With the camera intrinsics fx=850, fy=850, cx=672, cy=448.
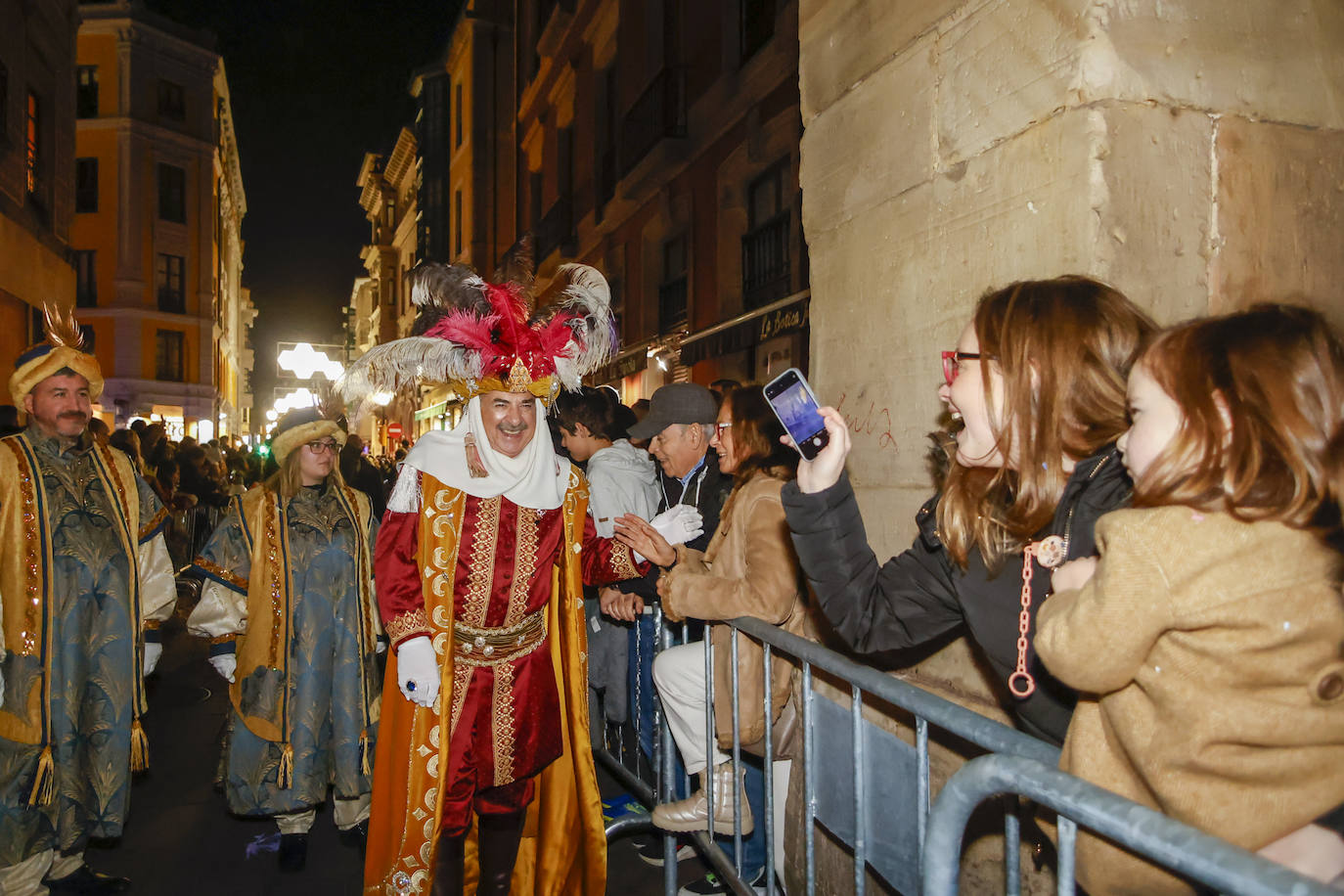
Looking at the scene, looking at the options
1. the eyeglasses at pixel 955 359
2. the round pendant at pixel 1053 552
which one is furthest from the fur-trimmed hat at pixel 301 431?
the round pendant at pixel 1053 552

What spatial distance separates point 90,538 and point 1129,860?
4099mm

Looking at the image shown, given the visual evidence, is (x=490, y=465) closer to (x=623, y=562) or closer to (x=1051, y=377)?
(x=623, y=562)

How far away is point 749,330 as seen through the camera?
9.55 m

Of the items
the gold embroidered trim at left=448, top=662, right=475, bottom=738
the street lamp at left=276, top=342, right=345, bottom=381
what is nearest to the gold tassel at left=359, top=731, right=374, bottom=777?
the gold embroidered trim at left=448, top=662, right=475, bottom=738

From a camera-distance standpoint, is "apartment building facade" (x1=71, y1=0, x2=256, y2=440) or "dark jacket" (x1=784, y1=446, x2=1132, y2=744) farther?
"apartment building facade" (x1=71, y1=0, x2=256, y2=440)

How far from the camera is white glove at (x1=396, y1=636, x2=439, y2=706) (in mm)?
2973

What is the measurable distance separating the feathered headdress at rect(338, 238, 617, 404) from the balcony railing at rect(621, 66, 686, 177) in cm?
932

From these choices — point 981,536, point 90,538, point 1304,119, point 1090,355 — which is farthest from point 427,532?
point 1304,119

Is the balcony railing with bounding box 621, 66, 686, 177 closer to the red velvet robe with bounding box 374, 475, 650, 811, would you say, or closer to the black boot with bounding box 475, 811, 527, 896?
the red velvet robe with bounding box 374, 475, 650, 811

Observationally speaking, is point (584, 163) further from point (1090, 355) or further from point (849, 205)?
point (1090, 355)

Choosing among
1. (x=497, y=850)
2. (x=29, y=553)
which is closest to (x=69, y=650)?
(x=29, y=553)

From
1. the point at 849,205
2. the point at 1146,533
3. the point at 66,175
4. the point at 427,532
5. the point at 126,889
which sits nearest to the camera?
the point at 1146,533

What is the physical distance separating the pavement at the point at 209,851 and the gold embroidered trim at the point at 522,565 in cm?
144

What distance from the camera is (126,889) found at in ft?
11.9
